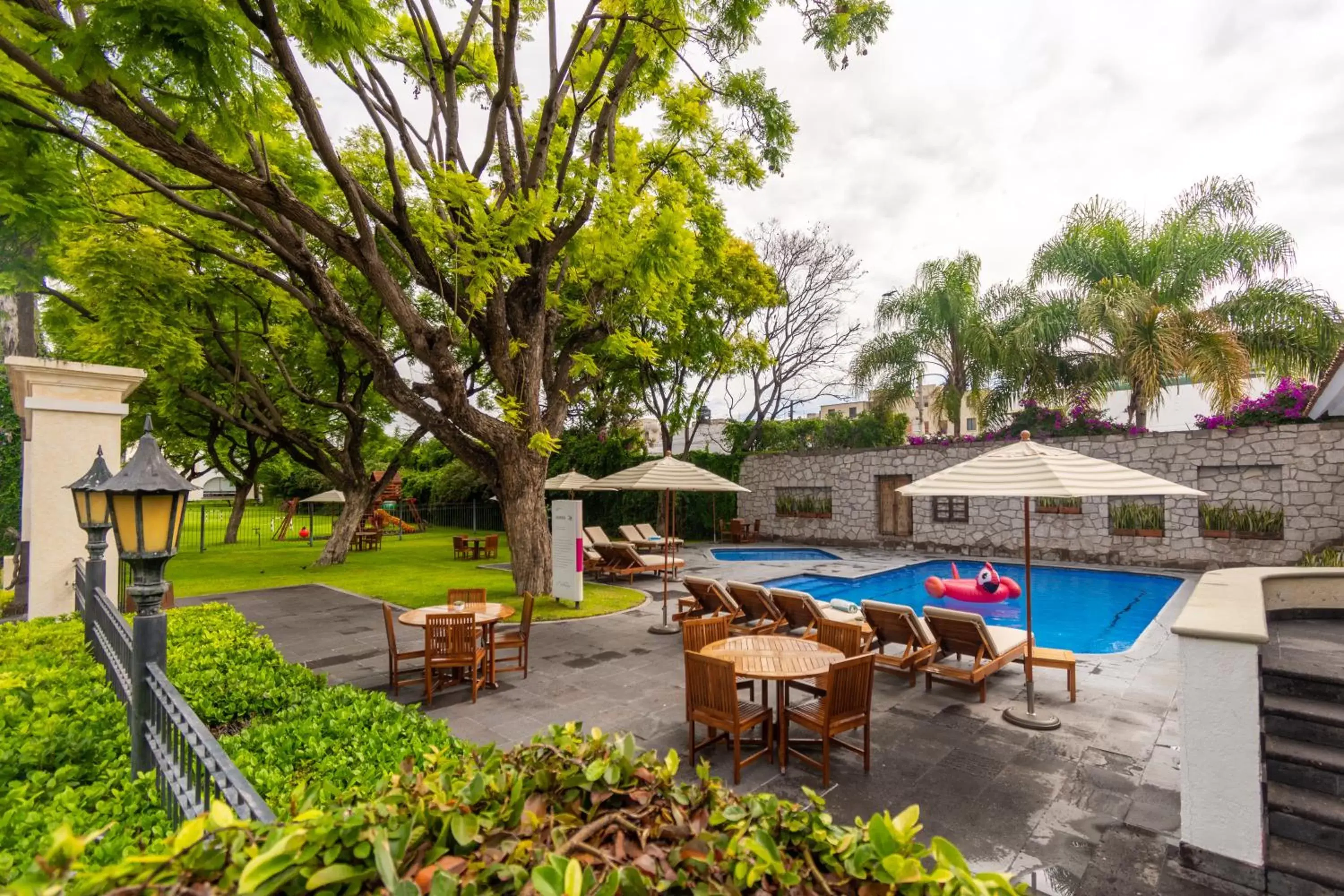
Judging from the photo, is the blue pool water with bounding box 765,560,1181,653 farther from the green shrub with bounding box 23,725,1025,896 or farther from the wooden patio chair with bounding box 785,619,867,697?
the green shrub with bounding box 23,725,1025,896

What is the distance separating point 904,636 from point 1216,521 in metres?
12.6

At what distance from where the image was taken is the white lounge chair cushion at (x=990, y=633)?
6.02 metres

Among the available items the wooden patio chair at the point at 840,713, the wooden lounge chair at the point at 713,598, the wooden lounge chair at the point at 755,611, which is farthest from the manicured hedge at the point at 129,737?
the wooden lounge chair at the point at 713,598

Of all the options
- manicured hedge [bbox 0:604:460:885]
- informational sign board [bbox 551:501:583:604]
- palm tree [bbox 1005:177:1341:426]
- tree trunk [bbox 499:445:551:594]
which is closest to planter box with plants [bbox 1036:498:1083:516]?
palm tree [bbox 1005:177:1341:426]

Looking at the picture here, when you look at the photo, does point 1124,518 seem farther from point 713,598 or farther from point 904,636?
point 713,598

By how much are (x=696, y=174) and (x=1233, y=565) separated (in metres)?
15.2

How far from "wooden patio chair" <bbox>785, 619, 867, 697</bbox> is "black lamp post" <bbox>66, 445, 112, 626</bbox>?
5183 millimetres

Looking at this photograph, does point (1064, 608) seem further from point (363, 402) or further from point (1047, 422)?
point (363, 402)

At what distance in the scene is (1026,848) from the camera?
11.2ft

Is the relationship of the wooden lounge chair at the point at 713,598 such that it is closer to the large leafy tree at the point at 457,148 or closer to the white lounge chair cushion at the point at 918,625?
the white lounge chair cushion at the point at 918,625

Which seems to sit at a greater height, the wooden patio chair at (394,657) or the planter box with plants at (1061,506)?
the planter box with plants at (1061,506)

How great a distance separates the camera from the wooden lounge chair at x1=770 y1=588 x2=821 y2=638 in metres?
7.12

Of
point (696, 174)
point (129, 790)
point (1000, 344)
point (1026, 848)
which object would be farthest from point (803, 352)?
point (129, 790)

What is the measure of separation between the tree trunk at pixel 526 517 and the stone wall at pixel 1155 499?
1240cm
